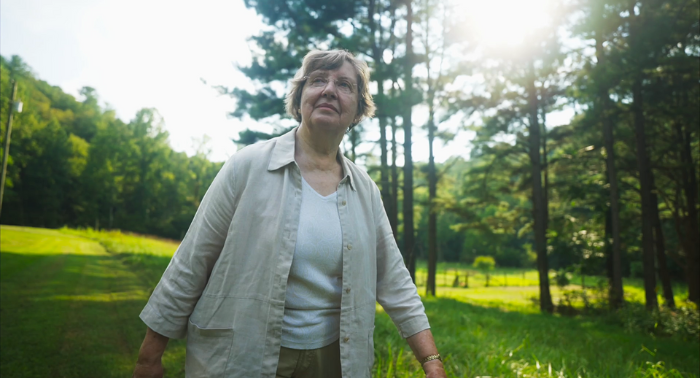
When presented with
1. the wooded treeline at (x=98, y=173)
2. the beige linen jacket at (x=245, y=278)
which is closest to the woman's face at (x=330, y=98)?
the beige linen jacket at (x=245, y=278)

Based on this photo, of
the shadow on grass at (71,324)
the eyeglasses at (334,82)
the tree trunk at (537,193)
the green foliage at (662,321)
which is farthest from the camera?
→ the tree trunk at (537,193)

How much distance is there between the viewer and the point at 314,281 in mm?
1643

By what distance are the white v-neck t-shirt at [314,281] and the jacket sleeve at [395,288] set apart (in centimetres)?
31

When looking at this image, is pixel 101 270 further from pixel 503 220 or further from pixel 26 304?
pixel 503 220

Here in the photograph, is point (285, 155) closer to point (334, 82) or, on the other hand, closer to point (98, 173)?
point (334, 82)

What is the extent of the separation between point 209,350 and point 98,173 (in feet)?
160

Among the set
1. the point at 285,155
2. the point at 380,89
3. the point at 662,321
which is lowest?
the point at 662,321

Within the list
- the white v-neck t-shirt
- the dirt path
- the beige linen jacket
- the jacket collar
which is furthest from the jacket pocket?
the dirt path

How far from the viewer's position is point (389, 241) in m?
2.00

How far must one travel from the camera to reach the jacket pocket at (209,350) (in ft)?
4.93

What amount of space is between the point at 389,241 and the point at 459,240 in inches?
2737

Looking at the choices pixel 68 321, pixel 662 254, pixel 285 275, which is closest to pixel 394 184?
pixel 662 254

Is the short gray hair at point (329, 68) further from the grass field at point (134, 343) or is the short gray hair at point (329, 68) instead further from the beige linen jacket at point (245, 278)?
the grass field at point (134, 343)

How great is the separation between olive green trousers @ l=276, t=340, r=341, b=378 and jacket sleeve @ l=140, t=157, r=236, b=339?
38 centimetres
